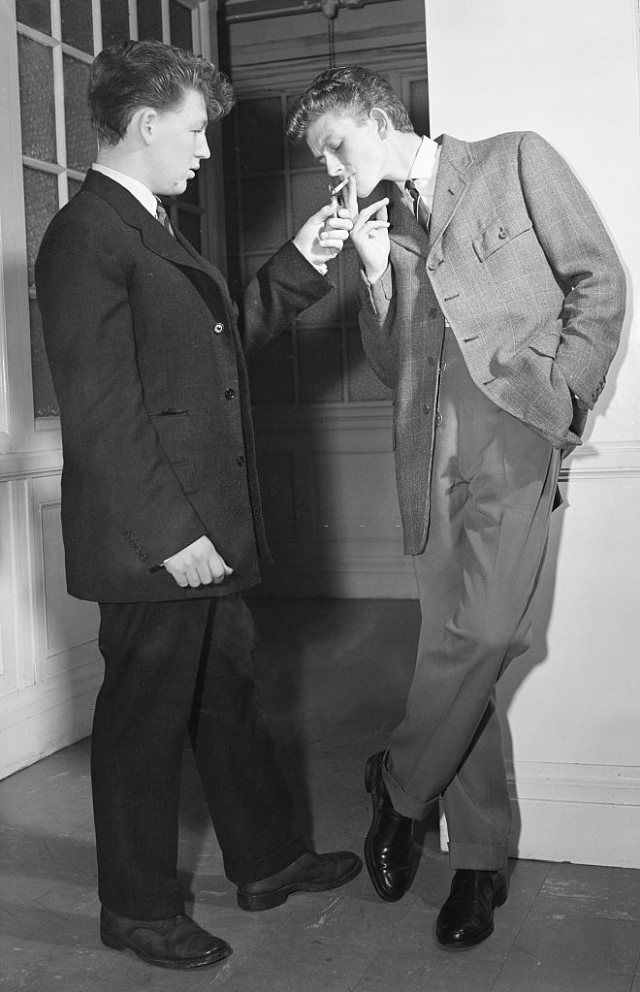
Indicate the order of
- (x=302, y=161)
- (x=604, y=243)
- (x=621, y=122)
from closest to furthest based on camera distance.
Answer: (x=604, y=243) → (x=621, y=122) → (x=302, y=161)

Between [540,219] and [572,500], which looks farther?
[572,500]

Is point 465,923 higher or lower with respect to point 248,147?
lower

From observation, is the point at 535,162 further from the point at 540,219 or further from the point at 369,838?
the point at 369,838

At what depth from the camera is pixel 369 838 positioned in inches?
90.0

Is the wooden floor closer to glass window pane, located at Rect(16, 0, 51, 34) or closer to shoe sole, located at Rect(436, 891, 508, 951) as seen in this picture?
shoe sole, located at Rect(436, 891, 508, 951)

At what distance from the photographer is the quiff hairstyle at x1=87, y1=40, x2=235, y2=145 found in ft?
6.57

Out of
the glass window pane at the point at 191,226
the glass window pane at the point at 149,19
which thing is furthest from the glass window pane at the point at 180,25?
the glass window pane at the point at 191,226

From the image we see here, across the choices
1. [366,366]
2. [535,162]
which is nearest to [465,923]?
[535,162]

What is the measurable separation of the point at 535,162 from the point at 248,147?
432cm

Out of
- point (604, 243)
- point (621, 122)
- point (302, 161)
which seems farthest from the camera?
point (302, 161)

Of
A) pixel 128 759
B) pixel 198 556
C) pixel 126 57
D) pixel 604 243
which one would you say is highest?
pixel 126 57

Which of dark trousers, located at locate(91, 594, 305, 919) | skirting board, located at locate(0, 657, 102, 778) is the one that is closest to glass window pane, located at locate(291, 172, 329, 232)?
skirting board, located at locate(0, 657, 102, 778)

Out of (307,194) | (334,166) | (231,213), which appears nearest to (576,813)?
(334,166)

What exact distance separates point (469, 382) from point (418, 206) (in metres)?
0.36
